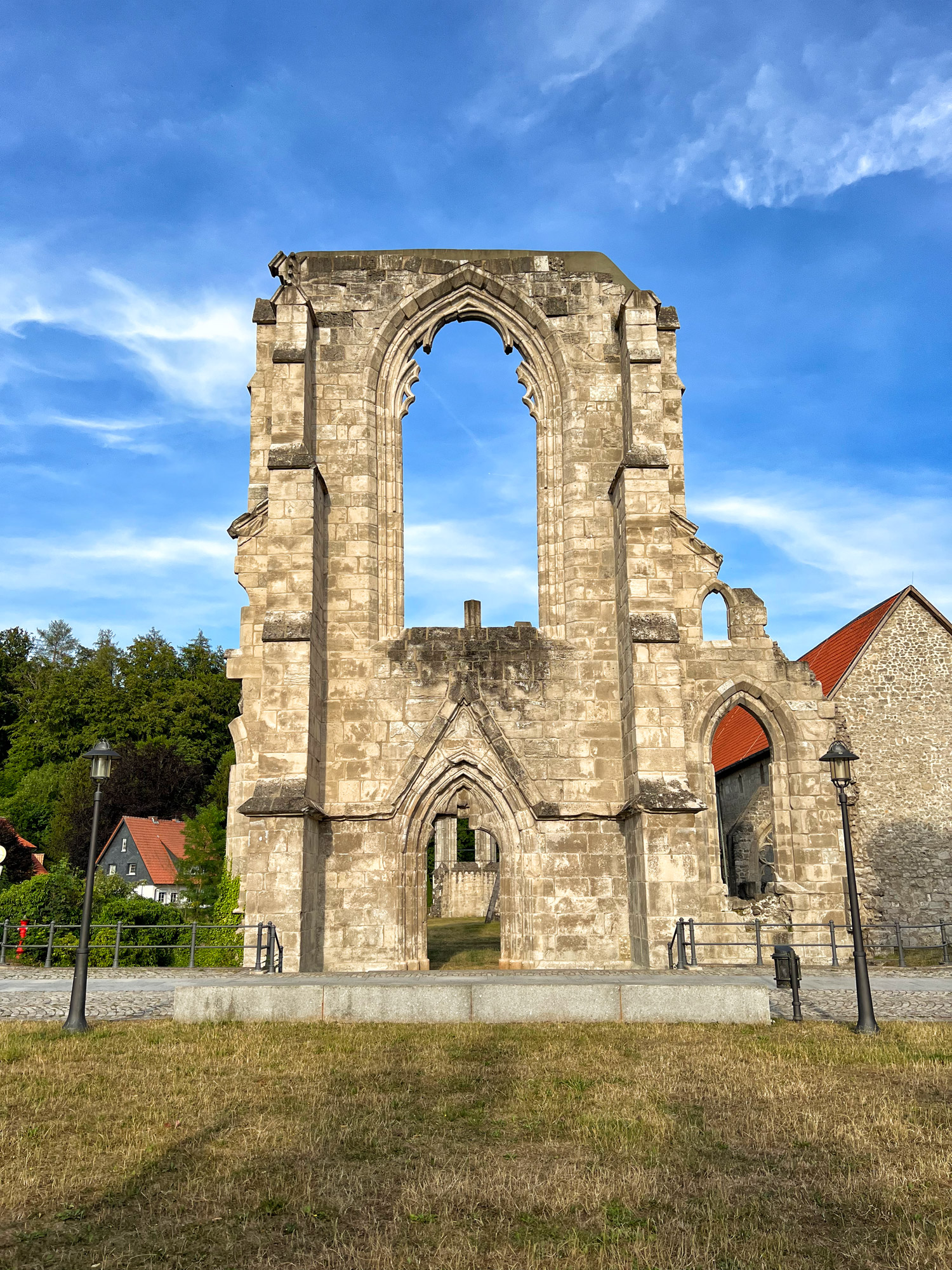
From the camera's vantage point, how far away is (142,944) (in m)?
17.3

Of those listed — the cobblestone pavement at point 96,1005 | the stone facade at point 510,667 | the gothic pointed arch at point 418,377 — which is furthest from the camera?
the gothic pointed arch at point 418,377

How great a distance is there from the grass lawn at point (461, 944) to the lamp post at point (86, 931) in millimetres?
6512

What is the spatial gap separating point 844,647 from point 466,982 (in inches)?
802

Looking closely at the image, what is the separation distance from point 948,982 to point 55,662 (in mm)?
59191

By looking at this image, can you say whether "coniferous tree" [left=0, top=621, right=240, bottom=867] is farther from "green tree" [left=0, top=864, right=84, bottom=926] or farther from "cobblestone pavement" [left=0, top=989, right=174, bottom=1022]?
"cobblestone pavement" [left=0, top=989, right=174, bottom=1022]

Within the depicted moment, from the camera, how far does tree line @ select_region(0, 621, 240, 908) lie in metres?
44.0

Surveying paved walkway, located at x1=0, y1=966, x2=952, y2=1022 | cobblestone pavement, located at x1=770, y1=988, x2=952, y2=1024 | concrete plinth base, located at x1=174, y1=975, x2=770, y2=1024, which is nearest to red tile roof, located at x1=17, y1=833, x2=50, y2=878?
paved walkway, located at x1=0, y1=966, x2=952, y2=1022

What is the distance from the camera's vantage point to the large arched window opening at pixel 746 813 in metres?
24.5

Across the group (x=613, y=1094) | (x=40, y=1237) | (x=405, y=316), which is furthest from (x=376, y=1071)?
(x=405, y=316)

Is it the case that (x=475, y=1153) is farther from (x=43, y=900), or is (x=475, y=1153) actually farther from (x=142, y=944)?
(x=43, y=900)

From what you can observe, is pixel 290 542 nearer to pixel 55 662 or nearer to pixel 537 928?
pixel 537 928

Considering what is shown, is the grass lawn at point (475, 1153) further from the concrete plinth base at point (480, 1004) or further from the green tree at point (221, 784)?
the green tree at point (221, 784)

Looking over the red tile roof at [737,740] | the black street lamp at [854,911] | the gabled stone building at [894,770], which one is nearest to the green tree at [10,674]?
the red tile roof at [737,740]

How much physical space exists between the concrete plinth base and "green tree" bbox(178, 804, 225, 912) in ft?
27.0
